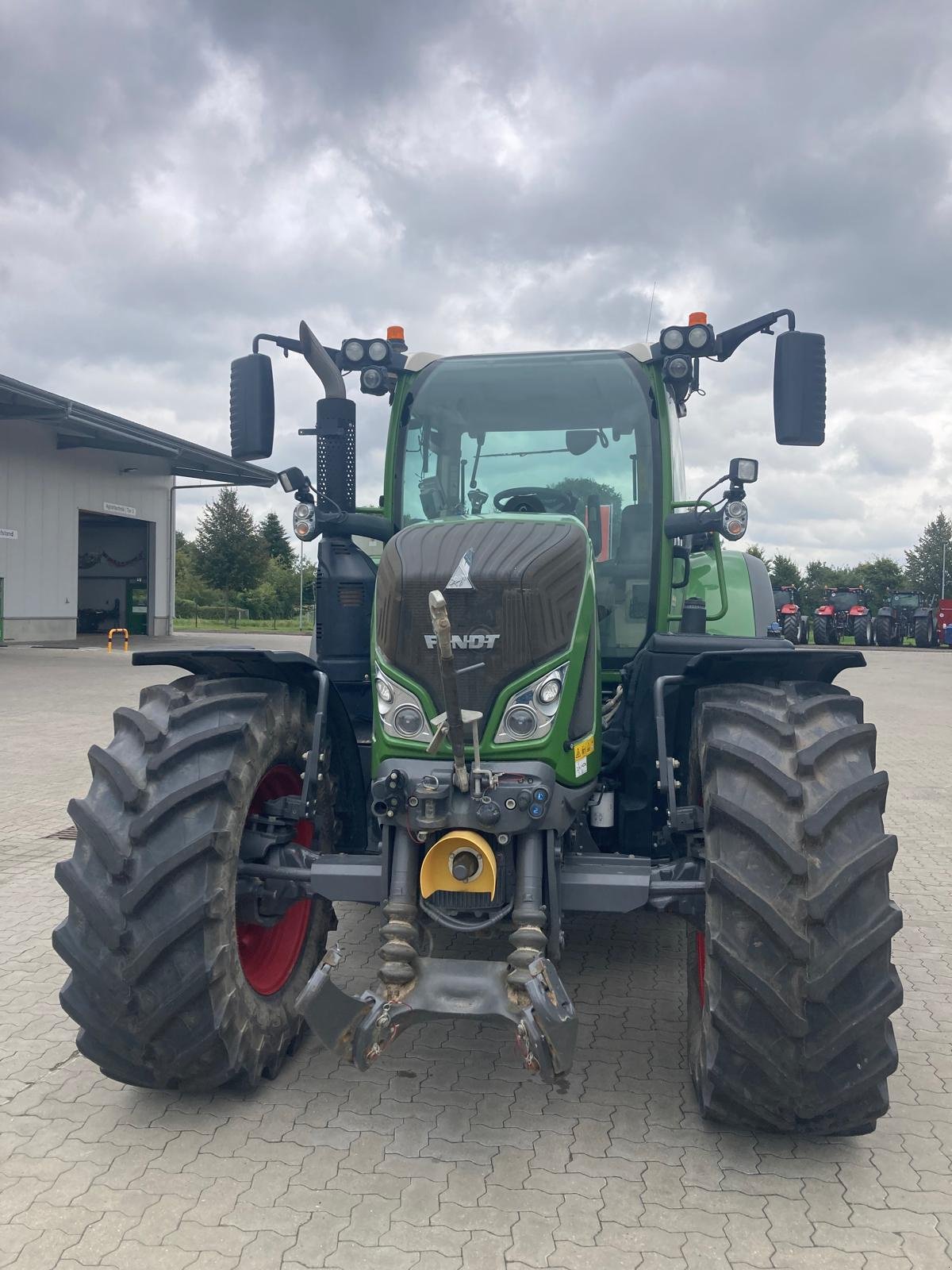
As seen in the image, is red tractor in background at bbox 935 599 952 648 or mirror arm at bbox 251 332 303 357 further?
red tractor in background at bbox 935 599 952 648

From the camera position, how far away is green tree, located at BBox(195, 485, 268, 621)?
47.4m

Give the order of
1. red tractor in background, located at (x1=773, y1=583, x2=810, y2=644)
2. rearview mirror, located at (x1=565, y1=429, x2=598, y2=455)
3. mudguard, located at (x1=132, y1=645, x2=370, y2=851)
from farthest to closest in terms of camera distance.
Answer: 1. red tractor in background, located at (x1=773, y1=583, x2=810, y2=644)
2. rearview mirror, located at (x1=565, y1=429, x2=598, y2=455)
3. mudguard, located at (x1=132, y1=645, x2=370, y2=851)

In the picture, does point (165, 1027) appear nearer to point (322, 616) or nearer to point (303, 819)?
point (303, 819)

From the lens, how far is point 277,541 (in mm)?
60375

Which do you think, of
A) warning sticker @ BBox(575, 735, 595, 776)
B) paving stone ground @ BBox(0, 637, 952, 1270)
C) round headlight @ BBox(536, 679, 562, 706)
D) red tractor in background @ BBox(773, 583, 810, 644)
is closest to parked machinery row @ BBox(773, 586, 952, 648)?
red tractor in background @ BBox(773, 583, 810, 644)

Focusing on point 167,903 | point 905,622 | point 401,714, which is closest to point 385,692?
point 401,714

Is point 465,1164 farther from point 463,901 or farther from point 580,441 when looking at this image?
point 580,441

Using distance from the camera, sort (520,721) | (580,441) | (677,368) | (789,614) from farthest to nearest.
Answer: (789,614)
(580,441)
(677,368)
(520,721)

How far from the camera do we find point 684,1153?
2.99 m

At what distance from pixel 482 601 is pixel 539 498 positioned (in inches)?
60.9

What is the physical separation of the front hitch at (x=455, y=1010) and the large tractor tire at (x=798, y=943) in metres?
0.49

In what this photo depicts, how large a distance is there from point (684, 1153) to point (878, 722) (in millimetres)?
11904

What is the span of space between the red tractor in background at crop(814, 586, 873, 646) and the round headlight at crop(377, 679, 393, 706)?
3263 centimetres

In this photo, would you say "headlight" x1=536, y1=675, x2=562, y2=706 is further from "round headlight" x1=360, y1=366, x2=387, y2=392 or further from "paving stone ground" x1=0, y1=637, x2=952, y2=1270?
"round headlight" x1=360, y1=366, x2=387, y2=392
